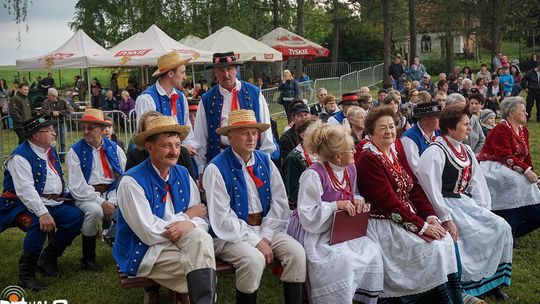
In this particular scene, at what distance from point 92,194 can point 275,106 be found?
14418mm

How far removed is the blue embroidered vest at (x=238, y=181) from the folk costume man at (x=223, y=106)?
900 mm

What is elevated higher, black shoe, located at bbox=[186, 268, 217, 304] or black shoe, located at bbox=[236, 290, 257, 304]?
black shoe, located at bbox=[186, 268, 217, 304]

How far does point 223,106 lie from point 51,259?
235 cm

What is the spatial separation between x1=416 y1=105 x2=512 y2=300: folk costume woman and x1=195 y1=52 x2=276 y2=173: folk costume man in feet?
5.03

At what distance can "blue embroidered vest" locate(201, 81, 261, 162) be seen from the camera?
5609 millimetres

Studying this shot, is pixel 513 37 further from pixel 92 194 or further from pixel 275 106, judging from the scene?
pixel 92 194

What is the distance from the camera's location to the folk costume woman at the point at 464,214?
4953 mm

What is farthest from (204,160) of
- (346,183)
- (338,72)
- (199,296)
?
(338,72)

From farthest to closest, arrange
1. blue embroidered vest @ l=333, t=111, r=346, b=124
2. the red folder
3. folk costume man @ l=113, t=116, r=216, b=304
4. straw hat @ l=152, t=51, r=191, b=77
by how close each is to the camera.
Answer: blue embroidered vest @ l=333, t=111, r=346, b=124 → straw hat @ l=152, t=51, r=191, b=77 → the red folder → folk costume man @ l=113, t=116, r=216, b=304

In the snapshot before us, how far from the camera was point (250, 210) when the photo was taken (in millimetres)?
4598

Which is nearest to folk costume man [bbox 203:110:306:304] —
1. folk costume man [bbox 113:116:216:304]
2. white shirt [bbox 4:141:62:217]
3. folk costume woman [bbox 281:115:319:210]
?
folk costume man [bbox 113:116:216:304]

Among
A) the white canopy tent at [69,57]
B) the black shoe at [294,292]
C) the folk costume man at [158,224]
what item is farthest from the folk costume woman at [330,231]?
the white canopy tent at [69,57]

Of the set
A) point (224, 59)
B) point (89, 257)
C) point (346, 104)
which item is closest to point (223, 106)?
point (224, 59)
